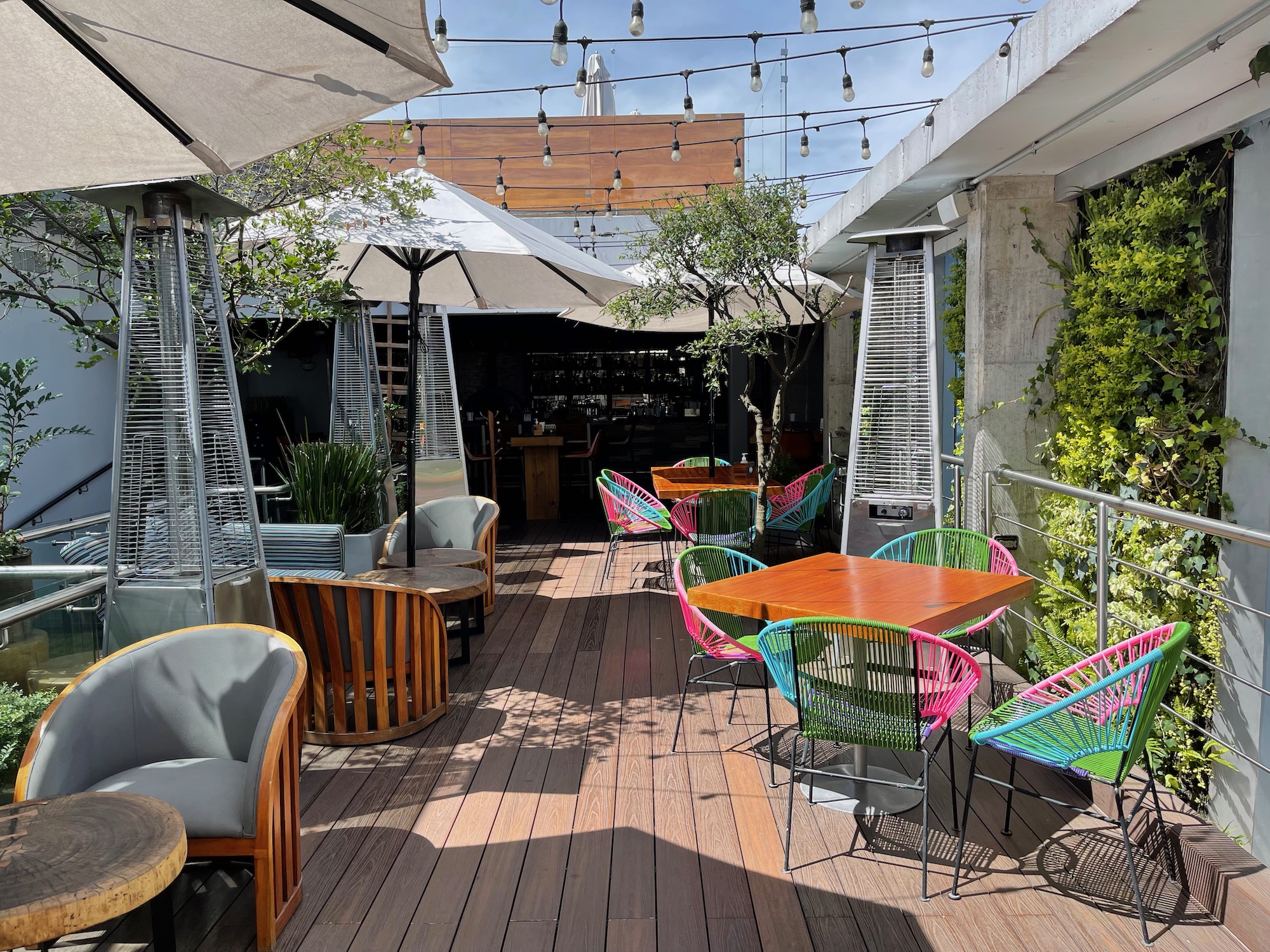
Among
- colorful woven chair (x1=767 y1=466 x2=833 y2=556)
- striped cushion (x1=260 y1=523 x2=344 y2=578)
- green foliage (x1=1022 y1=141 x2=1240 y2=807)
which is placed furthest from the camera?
colorful woven chair (x1=767 y1=466 x2=833 y2=556)

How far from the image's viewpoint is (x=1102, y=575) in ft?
Result: 11.9

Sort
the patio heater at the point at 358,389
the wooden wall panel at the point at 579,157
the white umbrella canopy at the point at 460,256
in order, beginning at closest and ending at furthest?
1. the white umbrella canopy at the point at 460,256
2. the patio heater at the point at 358,389
3. the wooden wall panel at the point at 579,157

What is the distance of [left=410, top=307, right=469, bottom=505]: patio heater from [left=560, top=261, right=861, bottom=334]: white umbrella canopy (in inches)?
47.5

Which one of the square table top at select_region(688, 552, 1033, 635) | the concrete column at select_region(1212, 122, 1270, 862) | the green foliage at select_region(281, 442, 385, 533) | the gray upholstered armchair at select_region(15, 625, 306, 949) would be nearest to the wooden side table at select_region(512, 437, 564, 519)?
the green foliage at select_region(281, 442, 385, 533)

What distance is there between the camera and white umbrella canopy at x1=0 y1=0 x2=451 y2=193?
1799 mm

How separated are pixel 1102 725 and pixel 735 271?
14.4 feet

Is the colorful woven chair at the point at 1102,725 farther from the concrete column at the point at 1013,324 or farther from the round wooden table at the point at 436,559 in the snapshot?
the round wooden table at the point at 436,559

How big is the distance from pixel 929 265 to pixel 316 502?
4019mm

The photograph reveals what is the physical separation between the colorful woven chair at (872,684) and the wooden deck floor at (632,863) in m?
0.21

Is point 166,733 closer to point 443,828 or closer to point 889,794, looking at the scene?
point 443,828

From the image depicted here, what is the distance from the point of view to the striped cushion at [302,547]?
5.27 m

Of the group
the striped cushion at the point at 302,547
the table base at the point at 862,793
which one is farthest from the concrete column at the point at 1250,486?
the striped cushion at the point at 302,547

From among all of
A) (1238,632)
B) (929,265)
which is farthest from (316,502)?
(1238,632)

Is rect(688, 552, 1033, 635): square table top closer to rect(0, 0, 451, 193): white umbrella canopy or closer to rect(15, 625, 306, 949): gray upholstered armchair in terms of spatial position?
rect(15, 625, 306, 949): gray upholstered armchair
